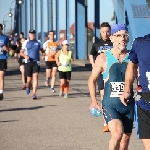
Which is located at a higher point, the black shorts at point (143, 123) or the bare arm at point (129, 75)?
the bare arm at point (129, 75)

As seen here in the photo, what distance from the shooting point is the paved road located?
33.3 ft

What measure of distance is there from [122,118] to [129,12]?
16179 millimetres

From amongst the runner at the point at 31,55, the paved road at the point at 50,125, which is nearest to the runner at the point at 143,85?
the paved road at the point at 50,125

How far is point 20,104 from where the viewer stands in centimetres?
1689

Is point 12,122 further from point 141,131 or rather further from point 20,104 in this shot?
point 141,131

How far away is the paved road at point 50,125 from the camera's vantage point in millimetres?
10156

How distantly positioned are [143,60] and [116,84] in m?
1.30

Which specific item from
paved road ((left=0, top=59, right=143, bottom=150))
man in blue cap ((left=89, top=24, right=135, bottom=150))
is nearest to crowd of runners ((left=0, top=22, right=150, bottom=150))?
man in blue cap ((left=89, top=24, right=135, bottom=150))

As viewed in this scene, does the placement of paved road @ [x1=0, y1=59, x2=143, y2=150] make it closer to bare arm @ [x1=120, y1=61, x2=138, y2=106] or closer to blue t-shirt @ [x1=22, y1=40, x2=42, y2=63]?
Answer: blue t-shirt @ [x1=22, y1=40, x2=42, y2=63]

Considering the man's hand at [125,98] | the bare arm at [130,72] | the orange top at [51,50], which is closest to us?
the bare arm at [130,72]

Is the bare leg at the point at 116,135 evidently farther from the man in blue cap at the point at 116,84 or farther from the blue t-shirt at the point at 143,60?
the blue t-shirt at the point at 143,60

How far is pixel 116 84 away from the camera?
8094 millimetres

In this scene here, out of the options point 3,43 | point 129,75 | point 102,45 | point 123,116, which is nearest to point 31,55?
point 3,43

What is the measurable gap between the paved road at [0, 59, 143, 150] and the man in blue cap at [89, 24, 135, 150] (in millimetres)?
1837
